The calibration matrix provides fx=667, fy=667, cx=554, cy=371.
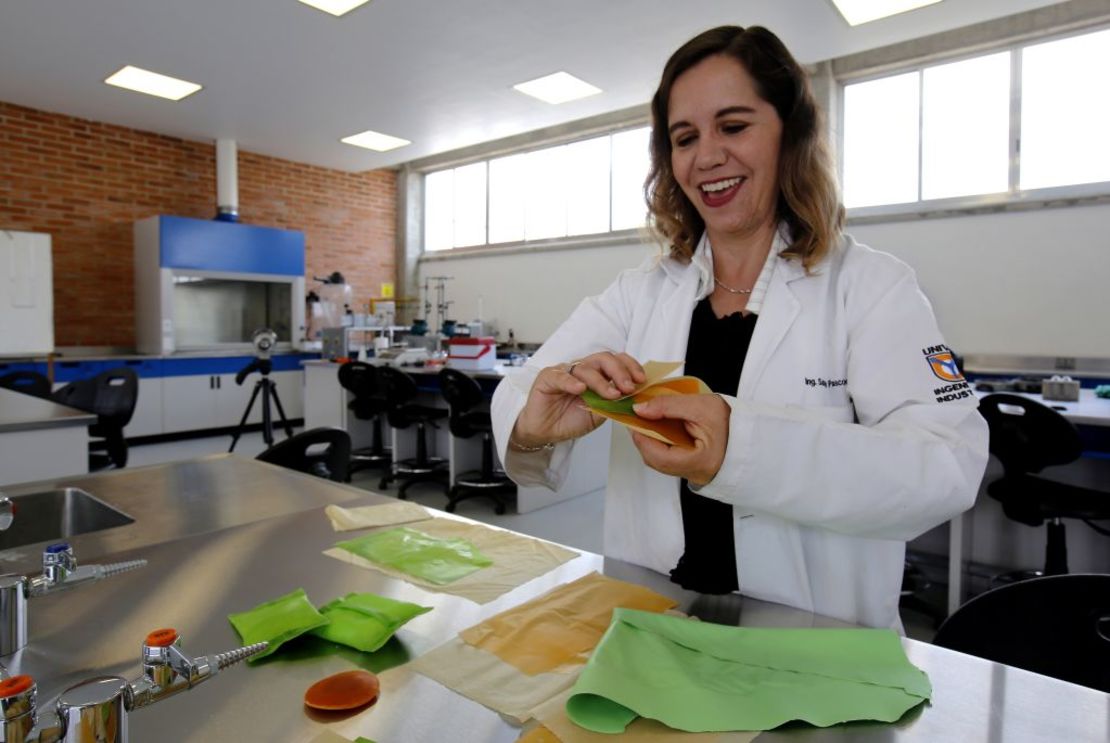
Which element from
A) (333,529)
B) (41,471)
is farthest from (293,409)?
(333,529)

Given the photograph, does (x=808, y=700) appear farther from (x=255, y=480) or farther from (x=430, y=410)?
(x=430, y=410)

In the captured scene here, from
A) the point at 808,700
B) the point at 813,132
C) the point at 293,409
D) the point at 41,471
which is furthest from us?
the point at 293,409

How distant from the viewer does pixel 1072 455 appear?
8.41 ft

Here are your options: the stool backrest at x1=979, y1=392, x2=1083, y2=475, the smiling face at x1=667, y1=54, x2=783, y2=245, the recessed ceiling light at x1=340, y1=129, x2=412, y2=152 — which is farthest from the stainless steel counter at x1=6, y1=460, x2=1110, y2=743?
the recessed ceiling light at x1=340, y1=129, x2=412, y2=152

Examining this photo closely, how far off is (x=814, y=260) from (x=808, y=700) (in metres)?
0.75

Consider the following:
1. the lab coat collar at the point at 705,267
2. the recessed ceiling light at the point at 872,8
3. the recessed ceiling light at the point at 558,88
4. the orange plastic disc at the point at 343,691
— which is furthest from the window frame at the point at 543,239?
the orange plastic disc at the point at 343,691

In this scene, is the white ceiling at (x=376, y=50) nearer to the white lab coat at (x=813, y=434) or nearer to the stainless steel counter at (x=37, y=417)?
the stainless steel counter at (x=37, y=417)

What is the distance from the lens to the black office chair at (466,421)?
4426mm

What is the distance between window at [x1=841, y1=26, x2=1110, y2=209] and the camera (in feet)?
16.0

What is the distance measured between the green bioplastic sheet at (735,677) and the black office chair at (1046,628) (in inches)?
8.8

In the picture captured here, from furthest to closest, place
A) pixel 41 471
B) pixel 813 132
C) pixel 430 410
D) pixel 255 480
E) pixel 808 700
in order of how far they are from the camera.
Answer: pixel 430 410 < pixel 41 471 < pixel 255 480 < pixel 813 132 < pixel 808 700

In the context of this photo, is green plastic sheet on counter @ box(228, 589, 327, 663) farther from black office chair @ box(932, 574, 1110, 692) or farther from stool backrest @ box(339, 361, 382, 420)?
stool backrest @ box(339, 361, 382, 420)

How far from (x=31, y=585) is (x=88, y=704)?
0.45 meters

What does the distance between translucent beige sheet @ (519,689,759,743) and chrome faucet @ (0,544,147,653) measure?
653 mm
